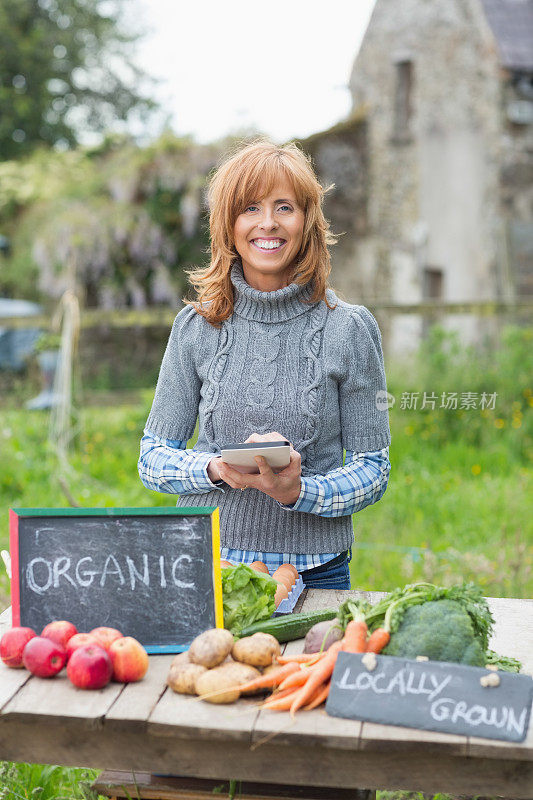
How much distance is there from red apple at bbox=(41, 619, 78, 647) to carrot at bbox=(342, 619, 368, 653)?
22.8 inches

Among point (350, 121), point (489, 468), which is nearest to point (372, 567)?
point (489, 468)

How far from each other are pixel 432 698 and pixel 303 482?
749 millimetres

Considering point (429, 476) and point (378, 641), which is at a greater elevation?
point (378, 641)

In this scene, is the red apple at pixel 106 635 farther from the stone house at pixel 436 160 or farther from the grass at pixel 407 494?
the stone house at pixel 436 160

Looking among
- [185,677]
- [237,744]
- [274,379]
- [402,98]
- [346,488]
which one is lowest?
[237,744]

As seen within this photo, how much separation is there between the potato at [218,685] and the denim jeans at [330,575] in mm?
768

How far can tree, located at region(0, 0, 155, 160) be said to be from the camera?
21.3 meters

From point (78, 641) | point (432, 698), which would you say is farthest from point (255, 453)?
point (432, 698)

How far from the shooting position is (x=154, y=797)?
6.91 feet

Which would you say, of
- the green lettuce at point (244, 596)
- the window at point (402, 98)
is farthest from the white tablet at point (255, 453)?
the window at point (402, 98)

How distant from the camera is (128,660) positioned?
1.86 metres

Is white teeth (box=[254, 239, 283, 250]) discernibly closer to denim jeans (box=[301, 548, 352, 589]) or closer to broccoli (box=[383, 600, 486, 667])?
denim jeans (box=[301, 548, 352, 589])

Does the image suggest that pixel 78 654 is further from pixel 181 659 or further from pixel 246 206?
pixel 246 206

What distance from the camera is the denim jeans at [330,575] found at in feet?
8.37
